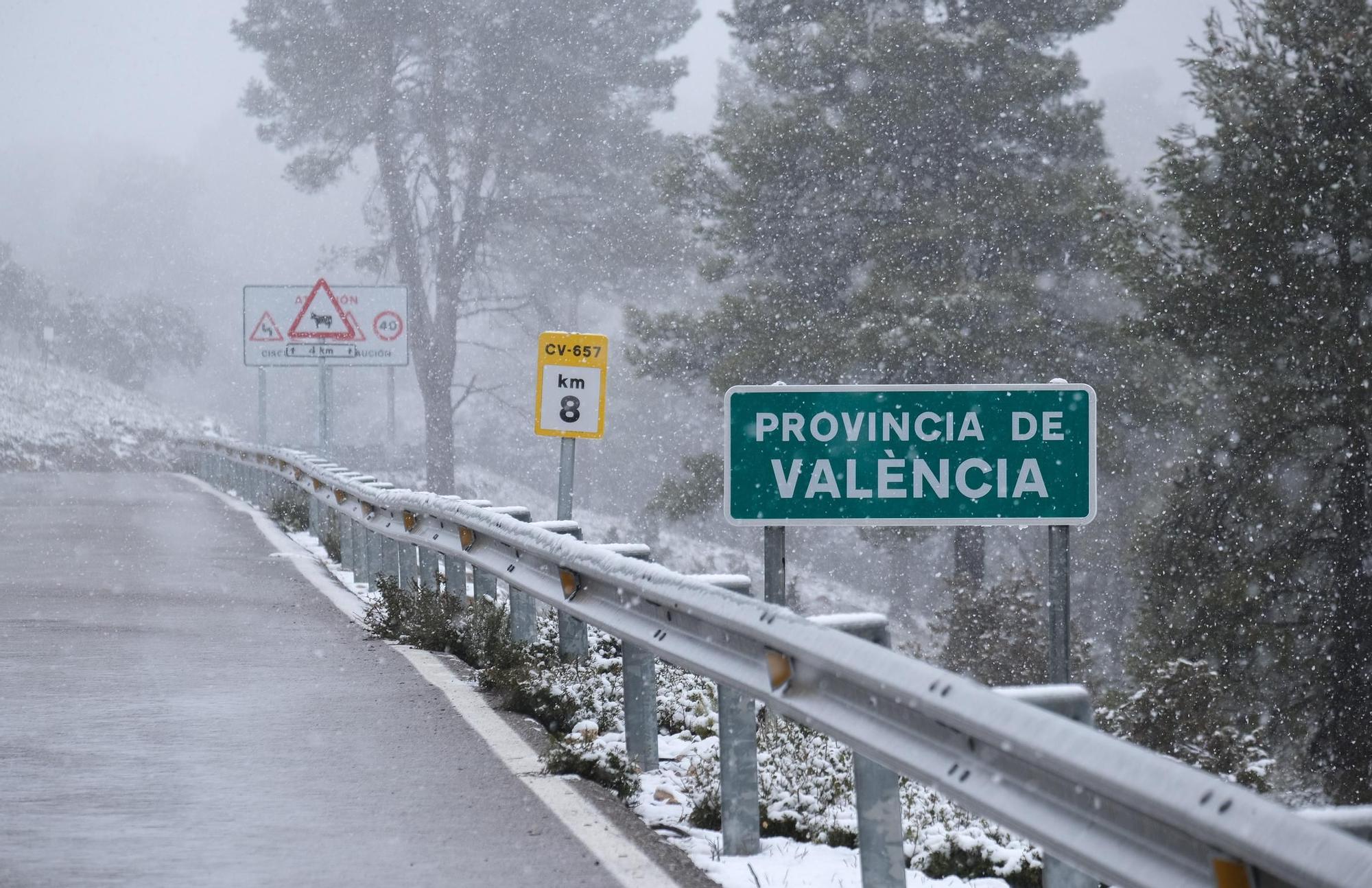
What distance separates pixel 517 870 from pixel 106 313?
9491cm

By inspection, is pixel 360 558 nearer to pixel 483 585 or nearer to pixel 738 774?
pixel 483 585

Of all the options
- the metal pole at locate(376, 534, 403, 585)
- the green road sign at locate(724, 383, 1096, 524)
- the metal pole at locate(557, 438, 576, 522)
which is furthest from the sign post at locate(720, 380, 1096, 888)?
the metal pole at locate(376, 534, 403, 585)

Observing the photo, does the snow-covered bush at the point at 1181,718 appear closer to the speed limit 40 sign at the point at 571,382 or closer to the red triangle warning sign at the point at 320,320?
the speed limit 40 sign at the point at 571,382

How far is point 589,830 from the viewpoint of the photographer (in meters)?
5.87

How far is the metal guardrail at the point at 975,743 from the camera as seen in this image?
9.39ft

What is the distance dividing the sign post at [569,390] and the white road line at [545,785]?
2.64m

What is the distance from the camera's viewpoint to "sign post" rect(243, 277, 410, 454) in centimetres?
3048

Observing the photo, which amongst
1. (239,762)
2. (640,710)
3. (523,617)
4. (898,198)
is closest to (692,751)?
(640,710)

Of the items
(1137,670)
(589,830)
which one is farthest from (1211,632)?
(589,830)

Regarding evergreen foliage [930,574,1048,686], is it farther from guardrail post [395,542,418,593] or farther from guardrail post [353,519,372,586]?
guardrail post [395,542,418,593]

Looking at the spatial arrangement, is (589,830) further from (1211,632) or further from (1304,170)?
(1304,170)

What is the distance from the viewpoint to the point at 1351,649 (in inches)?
866

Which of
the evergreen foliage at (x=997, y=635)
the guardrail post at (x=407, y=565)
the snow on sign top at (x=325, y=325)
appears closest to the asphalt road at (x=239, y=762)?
the guardrail post at (x=407, y=565)

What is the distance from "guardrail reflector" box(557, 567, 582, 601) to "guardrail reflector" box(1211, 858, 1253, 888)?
484 cm
